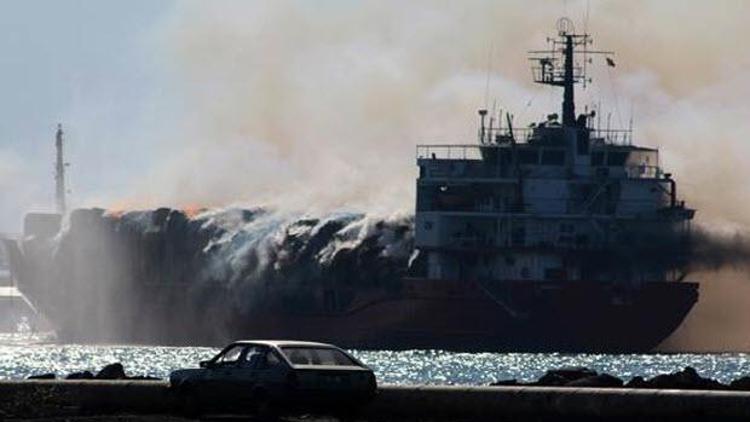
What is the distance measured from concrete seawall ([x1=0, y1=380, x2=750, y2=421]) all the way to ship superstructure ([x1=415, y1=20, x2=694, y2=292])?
82.2m

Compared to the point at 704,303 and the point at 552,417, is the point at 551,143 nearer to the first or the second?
the point at 704,303

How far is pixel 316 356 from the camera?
1485 inches

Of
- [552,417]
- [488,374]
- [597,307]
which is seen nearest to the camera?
[552,417]

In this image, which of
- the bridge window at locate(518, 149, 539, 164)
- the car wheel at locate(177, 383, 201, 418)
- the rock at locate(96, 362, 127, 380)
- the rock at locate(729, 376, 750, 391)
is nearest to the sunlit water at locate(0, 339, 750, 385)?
the bridge window at locate(518, 149, 539, 164)

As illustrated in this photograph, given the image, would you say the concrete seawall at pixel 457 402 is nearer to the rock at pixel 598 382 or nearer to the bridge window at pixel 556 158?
the rock at pixel 598 382

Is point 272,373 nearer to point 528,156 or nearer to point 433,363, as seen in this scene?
point 433,363

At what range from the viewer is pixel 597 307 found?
121 meters

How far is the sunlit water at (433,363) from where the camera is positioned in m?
87.4

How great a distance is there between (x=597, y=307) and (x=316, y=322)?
17.3 meters

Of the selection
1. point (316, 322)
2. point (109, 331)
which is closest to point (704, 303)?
point (316, 322)

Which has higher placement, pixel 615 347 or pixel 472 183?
pixel 472 183

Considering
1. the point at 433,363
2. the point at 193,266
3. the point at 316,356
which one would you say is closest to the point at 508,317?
the point at 433,363

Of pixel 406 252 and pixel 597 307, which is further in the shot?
pixel 406 252

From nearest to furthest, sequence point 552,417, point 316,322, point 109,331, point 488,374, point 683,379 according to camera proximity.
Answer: point 552,417, point 683,379, point 488,374, point 316,322, point 109,331
